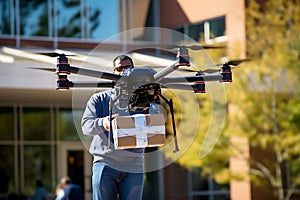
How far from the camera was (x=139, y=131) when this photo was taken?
652cm

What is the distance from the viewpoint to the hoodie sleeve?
6.65 meters

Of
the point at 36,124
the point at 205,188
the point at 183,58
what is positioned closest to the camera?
the point at 183,58

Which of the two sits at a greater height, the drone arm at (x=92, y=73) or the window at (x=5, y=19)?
the window at (x=5, y=19)

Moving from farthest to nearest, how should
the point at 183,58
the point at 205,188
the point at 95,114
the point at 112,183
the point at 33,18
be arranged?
the point at 205,188
the point at 33,18
the point at 112,183
the point at 95,114
the point at 183,58

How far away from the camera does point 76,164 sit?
26.9m

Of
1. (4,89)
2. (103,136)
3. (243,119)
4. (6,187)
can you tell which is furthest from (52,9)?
(103,136)

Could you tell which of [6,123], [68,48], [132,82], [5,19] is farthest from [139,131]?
[6,123]

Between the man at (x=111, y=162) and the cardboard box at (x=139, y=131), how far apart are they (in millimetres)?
299

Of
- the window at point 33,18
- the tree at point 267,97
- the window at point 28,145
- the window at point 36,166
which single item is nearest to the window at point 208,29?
the tree at point 267,97

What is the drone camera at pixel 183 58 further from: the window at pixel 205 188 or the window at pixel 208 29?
the window at pixel 205 188

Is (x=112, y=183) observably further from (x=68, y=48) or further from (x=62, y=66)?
(x=68, y=48)

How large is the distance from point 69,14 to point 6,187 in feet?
18.8

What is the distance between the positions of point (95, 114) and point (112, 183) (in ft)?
2.01

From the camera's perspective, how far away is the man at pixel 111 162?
6.81m
